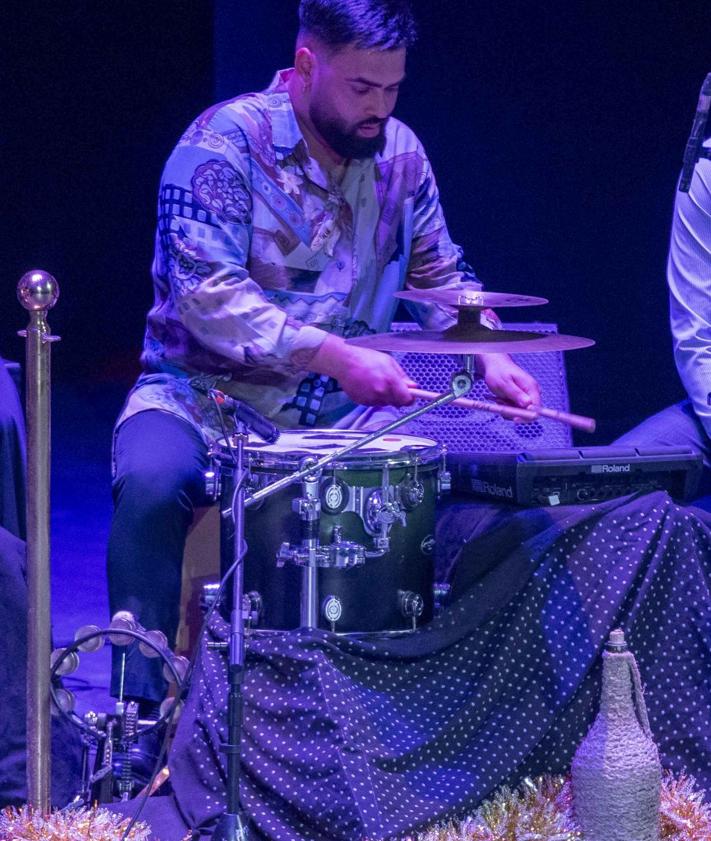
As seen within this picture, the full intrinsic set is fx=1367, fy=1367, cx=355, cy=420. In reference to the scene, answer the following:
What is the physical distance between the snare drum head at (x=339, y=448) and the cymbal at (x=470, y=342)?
0.21 metres

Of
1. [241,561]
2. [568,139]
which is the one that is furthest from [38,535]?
[568,139]

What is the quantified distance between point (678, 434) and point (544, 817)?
1190 millimetres

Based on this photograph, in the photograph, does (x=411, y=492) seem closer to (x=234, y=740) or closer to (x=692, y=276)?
(x=234, y=740)

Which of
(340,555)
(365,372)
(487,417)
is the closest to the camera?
(340,555)

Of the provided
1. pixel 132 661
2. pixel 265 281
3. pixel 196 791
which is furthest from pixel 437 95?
pixel 196 791

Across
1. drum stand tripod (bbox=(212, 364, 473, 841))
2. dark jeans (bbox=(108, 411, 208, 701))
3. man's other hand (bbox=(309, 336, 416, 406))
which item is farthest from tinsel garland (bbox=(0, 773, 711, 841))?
man's other hand (bbox=(309, 336, 416, 406))

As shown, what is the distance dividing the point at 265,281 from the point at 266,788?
1.22 m

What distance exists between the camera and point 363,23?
3.01 meters

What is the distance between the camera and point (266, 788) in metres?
2.42

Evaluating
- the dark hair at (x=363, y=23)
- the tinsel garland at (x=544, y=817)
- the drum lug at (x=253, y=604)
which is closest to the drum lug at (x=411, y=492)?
the drum lug at (x=253, y=604)

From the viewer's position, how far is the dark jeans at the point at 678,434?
10.8ft

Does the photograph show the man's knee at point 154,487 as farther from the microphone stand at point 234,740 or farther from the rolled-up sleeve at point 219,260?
the microphone stand at point 234,740

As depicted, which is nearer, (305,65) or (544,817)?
(544,817)

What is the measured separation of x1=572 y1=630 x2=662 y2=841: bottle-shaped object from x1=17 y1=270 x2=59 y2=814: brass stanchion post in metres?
0.94
